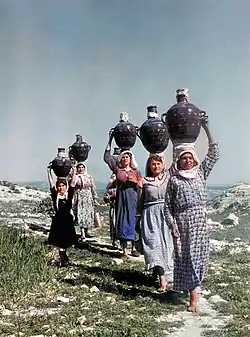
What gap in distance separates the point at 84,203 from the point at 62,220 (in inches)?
108

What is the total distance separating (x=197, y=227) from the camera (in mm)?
5590

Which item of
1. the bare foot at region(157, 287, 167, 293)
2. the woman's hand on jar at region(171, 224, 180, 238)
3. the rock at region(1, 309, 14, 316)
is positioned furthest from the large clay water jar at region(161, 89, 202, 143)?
the rock at region(1, 309, 14, 316)

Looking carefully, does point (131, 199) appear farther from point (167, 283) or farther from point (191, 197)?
point (191, 197)

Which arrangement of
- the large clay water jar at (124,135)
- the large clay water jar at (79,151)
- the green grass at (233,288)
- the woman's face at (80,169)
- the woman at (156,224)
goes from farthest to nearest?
1. the large clay water jar at (79,151)
2. the woman's face at (80,169)
3. the large clay water jar at (124,135)
4. the woman at (156,224)
5. the green grass at (233,288)

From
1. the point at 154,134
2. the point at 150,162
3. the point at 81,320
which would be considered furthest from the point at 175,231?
the point at 154,134

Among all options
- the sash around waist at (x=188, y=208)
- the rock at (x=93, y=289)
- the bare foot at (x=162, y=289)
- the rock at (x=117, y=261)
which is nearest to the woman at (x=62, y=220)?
the rock at (x=117, y=261)

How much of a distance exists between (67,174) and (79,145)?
2.30 metres

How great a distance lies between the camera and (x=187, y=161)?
18.5 ft

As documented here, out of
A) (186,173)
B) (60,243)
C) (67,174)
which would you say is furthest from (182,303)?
(67,174)

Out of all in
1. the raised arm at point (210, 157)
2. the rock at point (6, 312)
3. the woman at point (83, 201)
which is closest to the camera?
the rock at point (6, 312)

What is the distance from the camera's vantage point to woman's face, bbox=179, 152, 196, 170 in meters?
5.64

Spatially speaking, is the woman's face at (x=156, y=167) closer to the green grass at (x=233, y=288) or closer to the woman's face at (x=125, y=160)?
the green grass at (x=233, y=288)

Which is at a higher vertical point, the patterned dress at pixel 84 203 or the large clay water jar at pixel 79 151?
the large clay water jar at pixel 79 151

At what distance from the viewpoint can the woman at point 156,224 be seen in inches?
251
